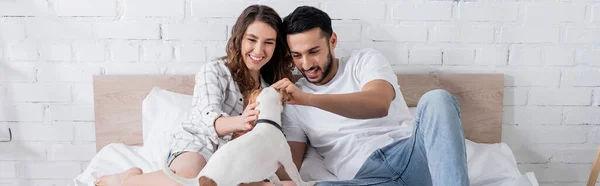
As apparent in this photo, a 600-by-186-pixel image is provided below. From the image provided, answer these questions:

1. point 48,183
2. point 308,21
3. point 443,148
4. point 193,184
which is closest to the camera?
point 193,184

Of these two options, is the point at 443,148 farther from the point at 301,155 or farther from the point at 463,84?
the point at 463,84

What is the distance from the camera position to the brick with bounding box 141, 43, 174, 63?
1927 millimetres

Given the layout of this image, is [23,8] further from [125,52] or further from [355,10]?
[355,10]

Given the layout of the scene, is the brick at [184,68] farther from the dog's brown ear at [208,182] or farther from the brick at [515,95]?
the brick at [515,95]

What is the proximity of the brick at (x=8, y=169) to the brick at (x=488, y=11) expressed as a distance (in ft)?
5.71

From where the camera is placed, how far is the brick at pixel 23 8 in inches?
74.0

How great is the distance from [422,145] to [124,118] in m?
1.09

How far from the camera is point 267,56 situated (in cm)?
162

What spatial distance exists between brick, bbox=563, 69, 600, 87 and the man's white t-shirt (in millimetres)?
752

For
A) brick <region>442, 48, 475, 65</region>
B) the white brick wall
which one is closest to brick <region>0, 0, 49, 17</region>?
the white brick wall

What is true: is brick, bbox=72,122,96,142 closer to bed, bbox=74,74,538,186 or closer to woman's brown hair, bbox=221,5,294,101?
bed, bbox=74,74,538,186

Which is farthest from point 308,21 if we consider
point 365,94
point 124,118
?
point 124,118

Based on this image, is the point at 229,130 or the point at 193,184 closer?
the point at 193,184

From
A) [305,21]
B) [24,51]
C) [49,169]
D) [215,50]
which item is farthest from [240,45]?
[49,169]
